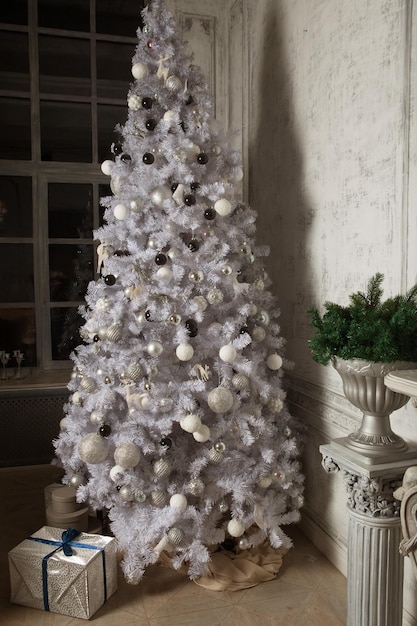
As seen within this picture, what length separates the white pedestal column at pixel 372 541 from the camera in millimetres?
1899

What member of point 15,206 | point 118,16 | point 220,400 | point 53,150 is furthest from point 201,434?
point 118,16

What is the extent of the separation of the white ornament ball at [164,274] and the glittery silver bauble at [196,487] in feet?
3.48

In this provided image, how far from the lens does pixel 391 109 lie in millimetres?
2268

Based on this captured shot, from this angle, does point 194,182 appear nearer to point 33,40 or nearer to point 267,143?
point 267,143

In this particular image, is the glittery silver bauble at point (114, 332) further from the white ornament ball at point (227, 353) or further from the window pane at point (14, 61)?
the window pane at point (14, 61)

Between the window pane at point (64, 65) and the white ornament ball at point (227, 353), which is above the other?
the window pane at point (64, 65)

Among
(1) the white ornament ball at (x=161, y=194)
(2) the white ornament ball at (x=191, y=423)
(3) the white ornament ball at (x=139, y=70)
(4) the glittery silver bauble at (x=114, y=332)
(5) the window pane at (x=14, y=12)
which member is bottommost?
(2) the white ornament ball at (x=191, y=423)

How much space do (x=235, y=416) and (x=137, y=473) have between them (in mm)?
600

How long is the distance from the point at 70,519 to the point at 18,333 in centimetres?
204

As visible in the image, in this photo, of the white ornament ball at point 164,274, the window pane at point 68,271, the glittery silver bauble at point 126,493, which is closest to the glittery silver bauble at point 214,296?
the white ornament ball at point 164,274

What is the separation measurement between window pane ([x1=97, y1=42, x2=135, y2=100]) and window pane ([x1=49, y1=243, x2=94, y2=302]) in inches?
54.8

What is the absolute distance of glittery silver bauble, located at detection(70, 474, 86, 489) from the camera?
3.06 m

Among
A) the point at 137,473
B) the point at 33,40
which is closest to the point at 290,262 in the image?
the point at 137,473

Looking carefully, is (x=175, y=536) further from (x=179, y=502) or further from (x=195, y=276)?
(x=195, y=276)
